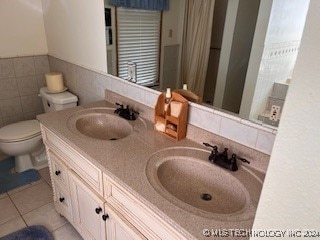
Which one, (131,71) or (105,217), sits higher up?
(131,71)

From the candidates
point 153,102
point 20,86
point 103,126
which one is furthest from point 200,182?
point 20,86

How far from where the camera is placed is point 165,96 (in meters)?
1.33

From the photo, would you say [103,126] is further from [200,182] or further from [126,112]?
[200,182]

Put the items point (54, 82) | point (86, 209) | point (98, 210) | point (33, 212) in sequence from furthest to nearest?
point (54, 82) → point (33, 212) → point (86, 209) → point (98, 210)

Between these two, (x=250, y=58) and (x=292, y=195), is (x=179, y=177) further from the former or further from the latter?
(x=292, y=195)

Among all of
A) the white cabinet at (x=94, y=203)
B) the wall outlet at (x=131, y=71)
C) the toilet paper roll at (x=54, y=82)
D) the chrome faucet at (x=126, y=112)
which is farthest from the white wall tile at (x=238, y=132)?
the toilet paper roll at (x=54, y=82)

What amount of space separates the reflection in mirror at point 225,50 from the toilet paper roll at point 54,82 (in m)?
0.89

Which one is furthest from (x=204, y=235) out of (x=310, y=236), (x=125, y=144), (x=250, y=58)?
(x=250, y=58)

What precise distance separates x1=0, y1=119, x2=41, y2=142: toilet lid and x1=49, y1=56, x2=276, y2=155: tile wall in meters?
0.48

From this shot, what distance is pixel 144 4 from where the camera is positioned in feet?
5.10

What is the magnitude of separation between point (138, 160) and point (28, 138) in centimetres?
144

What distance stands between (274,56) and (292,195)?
2.46ft

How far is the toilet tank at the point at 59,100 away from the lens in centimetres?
213

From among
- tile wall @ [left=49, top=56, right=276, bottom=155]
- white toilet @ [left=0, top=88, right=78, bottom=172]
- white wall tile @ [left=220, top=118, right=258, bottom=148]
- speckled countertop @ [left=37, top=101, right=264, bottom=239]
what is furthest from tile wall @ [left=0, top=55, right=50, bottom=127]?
white wall tile @ [left=220, top=118, right=258, bottom=148]
